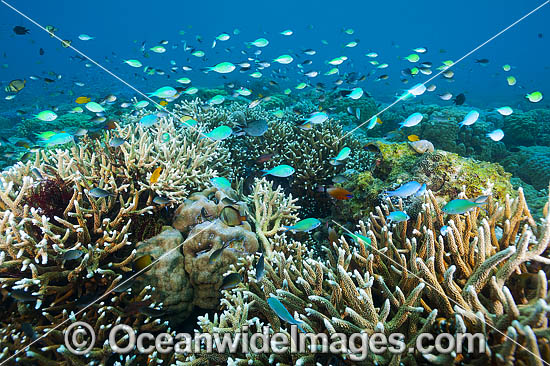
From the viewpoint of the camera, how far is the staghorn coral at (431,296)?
1617mm

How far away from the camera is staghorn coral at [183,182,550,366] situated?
1.62 metres

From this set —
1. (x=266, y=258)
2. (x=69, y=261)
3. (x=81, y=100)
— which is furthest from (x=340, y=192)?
(x=81, y=100)

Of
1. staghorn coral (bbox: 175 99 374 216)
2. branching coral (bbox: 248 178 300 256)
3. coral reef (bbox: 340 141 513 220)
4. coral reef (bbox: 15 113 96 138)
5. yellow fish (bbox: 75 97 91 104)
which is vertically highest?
coral reef (bbox: 15 113 96 138)

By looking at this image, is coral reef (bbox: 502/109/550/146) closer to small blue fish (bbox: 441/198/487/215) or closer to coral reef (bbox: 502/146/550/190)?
coral reef (bbox: 502/146/550/190)

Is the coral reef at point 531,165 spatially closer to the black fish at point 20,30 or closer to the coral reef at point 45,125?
the black fish at point 20,30

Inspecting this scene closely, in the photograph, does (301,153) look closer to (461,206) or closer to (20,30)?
(461,206)

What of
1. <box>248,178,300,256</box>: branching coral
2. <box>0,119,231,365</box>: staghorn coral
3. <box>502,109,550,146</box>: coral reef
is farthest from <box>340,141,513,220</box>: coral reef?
<box>502,109,550,146</box>: coral reef

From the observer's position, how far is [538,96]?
22.2 feet

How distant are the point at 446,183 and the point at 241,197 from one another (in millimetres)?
3262

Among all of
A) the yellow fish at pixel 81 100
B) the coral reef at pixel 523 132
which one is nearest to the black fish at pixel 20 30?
the yellow fish at pixel 81 100

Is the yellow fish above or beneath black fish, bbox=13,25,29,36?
beneath

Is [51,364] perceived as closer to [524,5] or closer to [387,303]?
[387,303]

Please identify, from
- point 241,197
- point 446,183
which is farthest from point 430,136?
point 241,197

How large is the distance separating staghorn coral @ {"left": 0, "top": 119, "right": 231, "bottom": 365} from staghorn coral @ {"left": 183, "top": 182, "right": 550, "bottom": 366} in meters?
1.07
